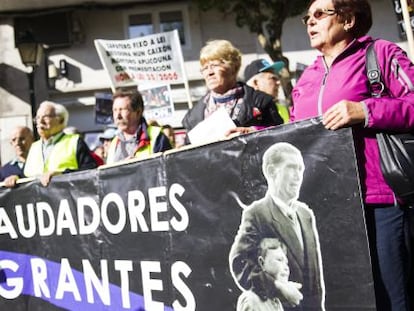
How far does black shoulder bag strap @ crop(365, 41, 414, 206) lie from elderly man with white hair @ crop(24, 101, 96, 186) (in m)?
2.49

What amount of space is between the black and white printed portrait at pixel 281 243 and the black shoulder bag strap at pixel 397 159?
36 cm

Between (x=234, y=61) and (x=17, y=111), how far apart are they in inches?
387

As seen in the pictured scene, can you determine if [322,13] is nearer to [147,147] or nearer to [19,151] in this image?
[147,147]

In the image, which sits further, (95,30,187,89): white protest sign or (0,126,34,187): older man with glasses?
(95,30,187,89): white protest sign

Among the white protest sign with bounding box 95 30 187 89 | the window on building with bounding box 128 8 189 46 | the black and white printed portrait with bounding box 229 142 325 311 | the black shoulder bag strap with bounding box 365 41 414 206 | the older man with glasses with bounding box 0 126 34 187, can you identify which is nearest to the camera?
the black shoulder bag strap with bounding box 365 41 414 206

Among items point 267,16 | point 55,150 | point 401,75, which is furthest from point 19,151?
point 267,16

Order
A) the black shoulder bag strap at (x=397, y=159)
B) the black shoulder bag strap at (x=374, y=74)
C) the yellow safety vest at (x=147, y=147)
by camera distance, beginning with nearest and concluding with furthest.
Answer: the black shoulder bag strap at (x=397, y=159) → the black shoulder bag strap at (x=374, y=74) → the yellow safety vest at (x=147, y=147)

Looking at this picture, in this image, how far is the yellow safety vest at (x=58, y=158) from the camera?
427 centimetres

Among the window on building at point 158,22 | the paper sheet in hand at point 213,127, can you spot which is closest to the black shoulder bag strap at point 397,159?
the paper sheet in hand at point 213,127

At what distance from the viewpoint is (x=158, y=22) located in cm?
1297

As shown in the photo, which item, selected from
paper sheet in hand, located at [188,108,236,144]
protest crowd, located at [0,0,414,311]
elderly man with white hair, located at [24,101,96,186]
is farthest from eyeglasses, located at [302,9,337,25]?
elderly man with white hair, located at [24,101,96,186]

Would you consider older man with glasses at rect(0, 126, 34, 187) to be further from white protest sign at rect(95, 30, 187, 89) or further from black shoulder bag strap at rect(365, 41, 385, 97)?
black shoulder bag strap at rect(365, 41, 385, 97)

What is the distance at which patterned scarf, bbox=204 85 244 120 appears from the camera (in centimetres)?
347

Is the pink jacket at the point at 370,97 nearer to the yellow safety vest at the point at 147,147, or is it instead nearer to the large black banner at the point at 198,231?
the large black banner at the point at 198,231
